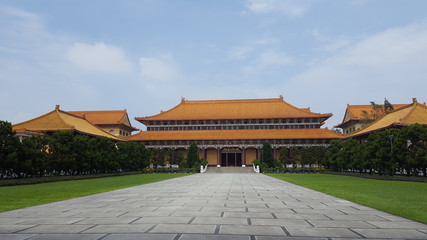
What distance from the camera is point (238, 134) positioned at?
5209cm

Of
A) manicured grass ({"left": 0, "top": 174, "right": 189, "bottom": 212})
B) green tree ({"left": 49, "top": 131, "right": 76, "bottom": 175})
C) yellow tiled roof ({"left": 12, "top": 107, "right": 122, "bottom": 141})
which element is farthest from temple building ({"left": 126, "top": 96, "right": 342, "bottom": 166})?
manicured grass ({"left": 0, "top": 174, "right": 189, "bottom": 212})

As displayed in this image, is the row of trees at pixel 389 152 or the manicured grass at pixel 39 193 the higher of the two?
the row of trees at pixel 389 152

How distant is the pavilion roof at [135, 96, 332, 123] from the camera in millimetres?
54169

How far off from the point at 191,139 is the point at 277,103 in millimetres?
17005

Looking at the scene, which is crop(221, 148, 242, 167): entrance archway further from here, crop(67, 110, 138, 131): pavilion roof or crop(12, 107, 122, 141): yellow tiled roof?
crop(12, 107, 122, 141): yellow tiled roof

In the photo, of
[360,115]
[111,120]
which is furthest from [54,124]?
[360,115]

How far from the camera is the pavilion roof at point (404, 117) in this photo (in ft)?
105

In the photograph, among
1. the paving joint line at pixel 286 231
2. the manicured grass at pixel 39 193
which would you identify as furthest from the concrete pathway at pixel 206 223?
the manicured grass at pixel 39 193

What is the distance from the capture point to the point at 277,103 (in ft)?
191

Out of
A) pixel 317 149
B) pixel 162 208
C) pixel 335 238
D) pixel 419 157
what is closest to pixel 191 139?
pixel 317 149

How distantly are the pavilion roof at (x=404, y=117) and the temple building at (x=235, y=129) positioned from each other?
11653 mm

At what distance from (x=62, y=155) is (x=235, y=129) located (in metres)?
32.6

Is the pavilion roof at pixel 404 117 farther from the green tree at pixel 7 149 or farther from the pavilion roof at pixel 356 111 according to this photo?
the green tree at pixel 7 149

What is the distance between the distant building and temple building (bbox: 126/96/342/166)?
6.69 metres
